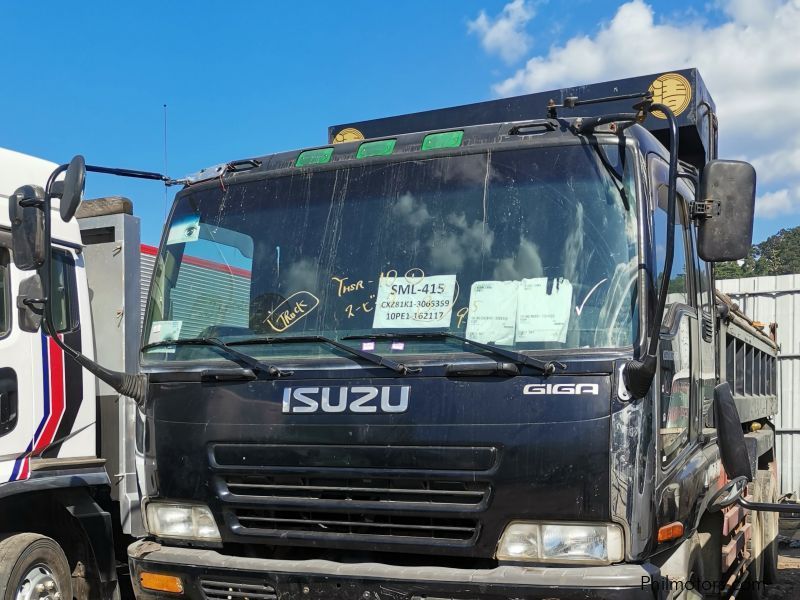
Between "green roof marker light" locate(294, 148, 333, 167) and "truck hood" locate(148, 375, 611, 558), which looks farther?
"green roof marker light" locate(294, 148, 333, 167)

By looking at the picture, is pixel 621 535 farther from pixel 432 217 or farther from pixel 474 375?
pixel 432 217

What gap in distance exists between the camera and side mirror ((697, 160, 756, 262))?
3.31 m

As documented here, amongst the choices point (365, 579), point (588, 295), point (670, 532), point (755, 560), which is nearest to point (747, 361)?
point (755, 560)

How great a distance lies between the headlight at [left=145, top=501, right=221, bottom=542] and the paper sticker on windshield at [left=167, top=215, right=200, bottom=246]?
4.12 feet

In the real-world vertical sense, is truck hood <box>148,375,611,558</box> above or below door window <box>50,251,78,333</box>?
below

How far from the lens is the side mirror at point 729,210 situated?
3309mm

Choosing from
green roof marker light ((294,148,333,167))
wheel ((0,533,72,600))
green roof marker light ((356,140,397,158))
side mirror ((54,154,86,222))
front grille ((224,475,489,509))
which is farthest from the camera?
wheel ((0,533,72,600))

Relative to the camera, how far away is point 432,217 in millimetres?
3674

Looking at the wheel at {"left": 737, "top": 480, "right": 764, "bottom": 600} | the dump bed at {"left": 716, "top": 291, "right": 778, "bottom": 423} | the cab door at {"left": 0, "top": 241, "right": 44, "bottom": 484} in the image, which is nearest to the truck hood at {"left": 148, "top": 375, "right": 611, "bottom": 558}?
the cab door at {"left": 0, "top": 241, "right": 44, "bottom": 484}

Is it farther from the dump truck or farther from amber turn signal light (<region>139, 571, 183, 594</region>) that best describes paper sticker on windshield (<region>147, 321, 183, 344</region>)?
amber turn signal light (<region>139, 571, 183, 594</region>)

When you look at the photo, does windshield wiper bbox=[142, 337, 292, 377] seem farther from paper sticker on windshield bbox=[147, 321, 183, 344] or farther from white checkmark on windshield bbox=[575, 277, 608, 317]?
white checkmark on windshield bbox=[575, 277, 608, 317]

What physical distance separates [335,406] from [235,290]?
83cm

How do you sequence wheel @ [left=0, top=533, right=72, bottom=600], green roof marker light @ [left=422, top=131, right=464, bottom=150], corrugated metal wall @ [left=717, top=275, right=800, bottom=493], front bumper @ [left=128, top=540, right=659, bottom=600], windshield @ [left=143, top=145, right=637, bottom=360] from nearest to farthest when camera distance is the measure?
front bumper @ [left=128, top=540, right=659, bottom=600]
windshield @ [left=143, top=145, right=637, bottom=360]
green roof marker light @ [left=422, top=131, right=464, bottom=150]
wheel @ [left=0, top=533, right=72, bottom=600]
corrugated metal wall @ [left=717, top=275, right=800, bottom=493]

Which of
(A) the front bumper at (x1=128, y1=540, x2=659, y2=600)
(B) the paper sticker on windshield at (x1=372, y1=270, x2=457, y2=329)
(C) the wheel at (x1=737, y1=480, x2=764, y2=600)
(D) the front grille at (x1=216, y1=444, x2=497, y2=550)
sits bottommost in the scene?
(C) the wheel at (x1=737, y1=480, x2=764, y2=600)
